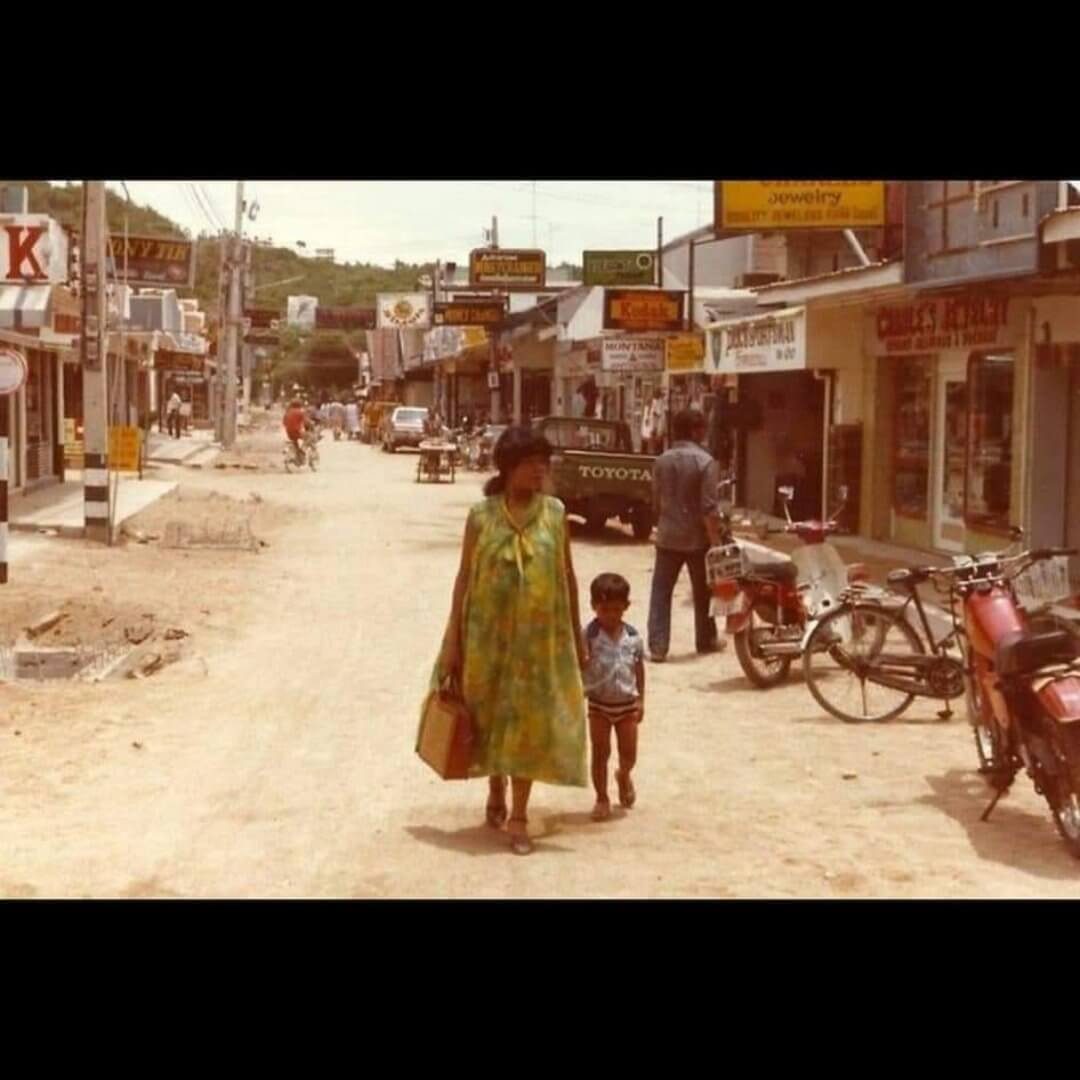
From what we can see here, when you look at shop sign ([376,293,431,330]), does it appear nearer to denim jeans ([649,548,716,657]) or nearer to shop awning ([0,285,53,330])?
shop awning ([0,285,53,330])

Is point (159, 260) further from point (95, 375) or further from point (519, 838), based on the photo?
point (519, 838)

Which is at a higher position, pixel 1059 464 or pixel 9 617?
pixel 1059 464

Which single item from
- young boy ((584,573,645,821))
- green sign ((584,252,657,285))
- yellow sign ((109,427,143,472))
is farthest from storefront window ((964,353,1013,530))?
green sign ((584,252,657,285))

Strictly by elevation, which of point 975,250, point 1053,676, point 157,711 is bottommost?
point 157,711

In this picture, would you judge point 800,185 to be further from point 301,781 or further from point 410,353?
point 410,353

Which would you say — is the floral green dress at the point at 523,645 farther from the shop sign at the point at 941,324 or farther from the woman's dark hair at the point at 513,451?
the shop sign at the point at 941,324

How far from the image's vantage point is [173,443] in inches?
2100

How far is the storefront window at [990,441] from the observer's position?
17984 millimetres

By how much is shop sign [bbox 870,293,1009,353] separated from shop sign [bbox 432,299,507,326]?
87.9 ft

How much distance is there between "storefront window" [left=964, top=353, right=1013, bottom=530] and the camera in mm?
17984

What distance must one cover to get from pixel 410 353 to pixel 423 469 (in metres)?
56.3

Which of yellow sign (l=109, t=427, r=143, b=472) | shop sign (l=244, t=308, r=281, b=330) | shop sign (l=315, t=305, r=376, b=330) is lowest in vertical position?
yellow sign (l=109, t=427, r=143, b=472)

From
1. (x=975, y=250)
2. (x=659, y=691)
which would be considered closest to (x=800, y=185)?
(x=975, y=250)

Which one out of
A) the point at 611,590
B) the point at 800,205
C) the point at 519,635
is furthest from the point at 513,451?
the point at 800,205
